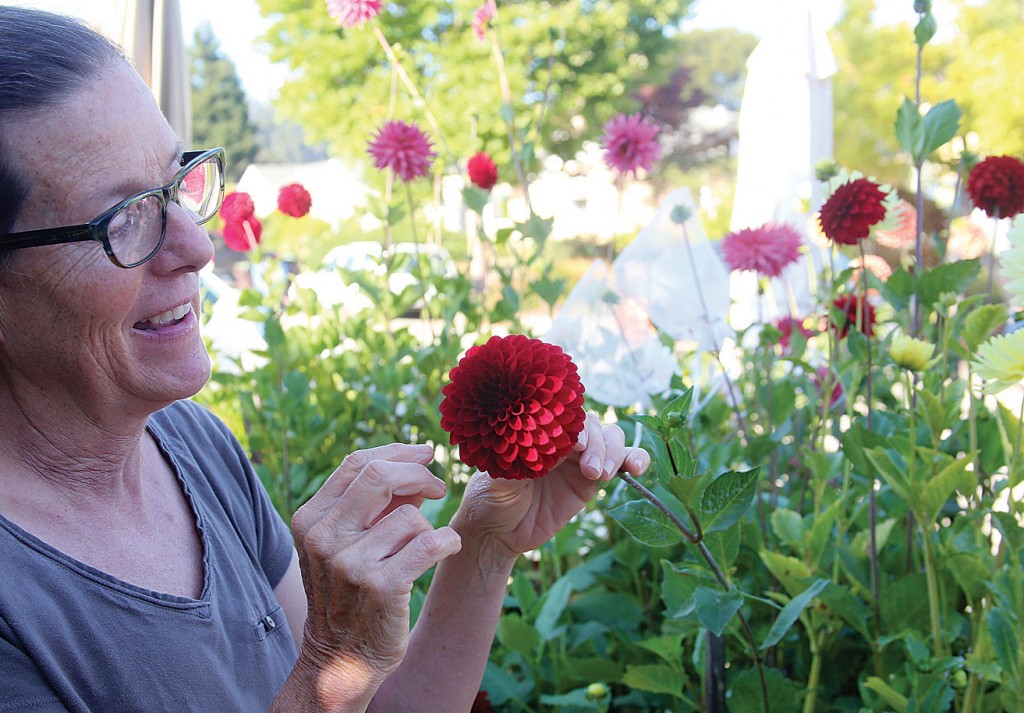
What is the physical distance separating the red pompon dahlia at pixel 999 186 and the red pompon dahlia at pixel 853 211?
0.29m

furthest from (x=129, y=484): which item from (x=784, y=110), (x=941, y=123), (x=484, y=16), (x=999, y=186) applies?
(x=784, y=110)

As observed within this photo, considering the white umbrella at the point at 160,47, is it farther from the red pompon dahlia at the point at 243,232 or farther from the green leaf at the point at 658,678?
the green leaf at the point at 658,678

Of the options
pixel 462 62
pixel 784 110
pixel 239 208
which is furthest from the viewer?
pixel 462 62

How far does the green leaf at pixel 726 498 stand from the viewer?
113 centimetres

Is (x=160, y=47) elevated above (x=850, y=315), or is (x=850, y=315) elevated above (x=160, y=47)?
(x=160, y=47)

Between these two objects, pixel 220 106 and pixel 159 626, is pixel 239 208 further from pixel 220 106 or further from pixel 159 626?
pixel 220 106

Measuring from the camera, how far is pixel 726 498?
3.73 ft

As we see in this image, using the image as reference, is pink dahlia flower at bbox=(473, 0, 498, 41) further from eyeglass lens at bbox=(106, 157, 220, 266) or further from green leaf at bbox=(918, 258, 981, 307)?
eyeglass lens at bbox=(106, 157, 220, 266)

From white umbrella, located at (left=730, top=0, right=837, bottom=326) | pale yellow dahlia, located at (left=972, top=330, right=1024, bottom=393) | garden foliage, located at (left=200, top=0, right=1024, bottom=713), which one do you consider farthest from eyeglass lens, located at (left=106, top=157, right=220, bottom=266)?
white umbrella, located at (left=730, top=0, right=837, bottom=326)

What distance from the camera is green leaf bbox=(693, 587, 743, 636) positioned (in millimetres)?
1120

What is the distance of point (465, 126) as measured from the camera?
14.9 m

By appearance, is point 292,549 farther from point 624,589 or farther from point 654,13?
point 654,13

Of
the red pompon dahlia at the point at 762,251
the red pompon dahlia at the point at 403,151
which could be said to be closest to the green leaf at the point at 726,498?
the red pompon dahlia at the point at 762,251

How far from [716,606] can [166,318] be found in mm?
763
